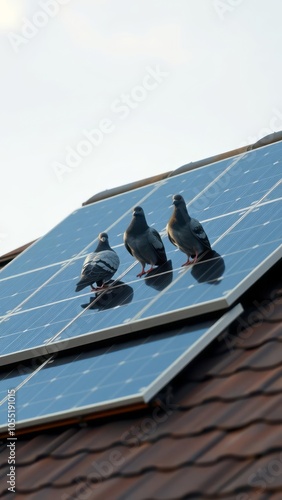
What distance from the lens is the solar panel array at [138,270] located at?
29.4 ft

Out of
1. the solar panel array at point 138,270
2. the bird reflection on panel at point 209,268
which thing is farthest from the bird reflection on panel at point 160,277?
the bird reflection on panel at point 209,268

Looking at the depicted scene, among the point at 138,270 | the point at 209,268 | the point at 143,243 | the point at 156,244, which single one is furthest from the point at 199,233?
the point at 138,270

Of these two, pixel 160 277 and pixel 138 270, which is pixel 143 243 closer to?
pixel 160 277

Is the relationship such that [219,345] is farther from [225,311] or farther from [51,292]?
[51,292]

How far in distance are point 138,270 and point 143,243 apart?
0.58m

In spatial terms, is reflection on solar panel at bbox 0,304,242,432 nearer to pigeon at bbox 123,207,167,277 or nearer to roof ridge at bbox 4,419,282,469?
roof ridge at bbox 4,419,282,469

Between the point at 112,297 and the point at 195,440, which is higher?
the point at 112,297

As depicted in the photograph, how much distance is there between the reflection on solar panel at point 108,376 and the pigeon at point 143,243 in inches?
47.3

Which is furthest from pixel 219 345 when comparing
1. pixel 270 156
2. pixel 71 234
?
pixel 71 234

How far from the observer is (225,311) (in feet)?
28.1

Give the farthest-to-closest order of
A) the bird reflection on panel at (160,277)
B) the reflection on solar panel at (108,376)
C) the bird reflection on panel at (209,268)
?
the bird reflection on panel at (160,277), the bird reflection on panel at (209,268), the reflection on solar panel at (108,376)

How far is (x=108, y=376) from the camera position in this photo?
8430mm

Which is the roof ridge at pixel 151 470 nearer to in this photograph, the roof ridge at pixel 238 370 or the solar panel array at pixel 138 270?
the solar panel array at pixel 138 270

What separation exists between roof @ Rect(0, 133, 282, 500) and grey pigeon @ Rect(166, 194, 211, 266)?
2.96 feet
